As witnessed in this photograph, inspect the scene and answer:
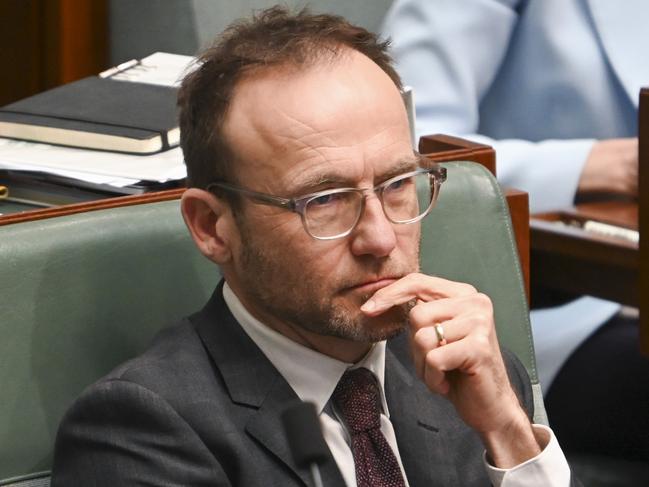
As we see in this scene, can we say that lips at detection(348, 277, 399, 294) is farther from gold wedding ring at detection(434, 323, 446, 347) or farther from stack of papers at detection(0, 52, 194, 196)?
stack of papers at detection(0, 52, 194, 196)

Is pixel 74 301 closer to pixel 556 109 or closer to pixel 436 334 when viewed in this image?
pixel 436 334

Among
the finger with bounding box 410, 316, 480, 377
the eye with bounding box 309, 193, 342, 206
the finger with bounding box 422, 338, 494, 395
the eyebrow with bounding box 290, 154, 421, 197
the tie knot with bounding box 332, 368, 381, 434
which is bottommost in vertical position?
the tie knot with bounding box 332, 368, 381, 434

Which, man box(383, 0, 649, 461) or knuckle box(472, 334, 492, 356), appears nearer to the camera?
knuckle box(472, 334, 492, 356)

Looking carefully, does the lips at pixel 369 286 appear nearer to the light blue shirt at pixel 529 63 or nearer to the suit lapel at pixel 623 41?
the light blue shirt at pixel 529 63

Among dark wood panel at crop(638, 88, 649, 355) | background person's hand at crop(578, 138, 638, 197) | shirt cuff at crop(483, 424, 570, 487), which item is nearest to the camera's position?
shirt cuff at crop(483, 424, 570, 487)

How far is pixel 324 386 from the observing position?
1069 millimetres

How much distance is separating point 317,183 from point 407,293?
0.11 m

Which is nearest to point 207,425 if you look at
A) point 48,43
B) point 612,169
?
point 612,169

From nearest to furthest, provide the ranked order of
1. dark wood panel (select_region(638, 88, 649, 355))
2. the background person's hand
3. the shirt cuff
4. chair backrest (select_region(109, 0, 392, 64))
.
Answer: the shirt cuff, dark wood panel (select_region(638, 88, 649, 355)), the background person's hand, chair backrest (select_region(109, 0, 392, 64))

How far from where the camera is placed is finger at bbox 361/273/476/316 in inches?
39.9

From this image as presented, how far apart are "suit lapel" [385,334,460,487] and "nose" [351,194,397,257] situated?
0.16 m

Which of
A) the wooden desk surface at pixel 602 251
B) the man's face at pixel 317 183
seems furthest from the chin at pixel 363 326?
the wooden desk surface at pixel 602 251

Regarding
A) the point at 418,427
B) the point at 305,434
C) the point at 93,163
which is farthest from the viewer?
the point at 93,163

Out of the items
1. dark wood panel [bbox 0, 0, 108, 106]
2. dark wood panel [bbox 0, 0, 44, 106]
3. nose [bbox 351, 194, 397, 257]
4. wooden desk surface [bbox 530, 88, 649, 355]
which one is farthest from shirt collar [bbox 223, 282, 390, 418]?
dark wood panel [bbox 0, 0, 44, 106]
